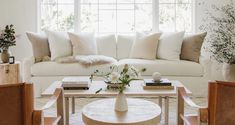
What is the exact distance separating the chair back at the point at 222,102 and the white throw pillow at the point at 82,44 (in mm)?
3204

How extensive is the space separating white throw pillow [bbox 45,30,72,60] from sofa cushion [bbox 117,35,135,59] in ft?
2.55

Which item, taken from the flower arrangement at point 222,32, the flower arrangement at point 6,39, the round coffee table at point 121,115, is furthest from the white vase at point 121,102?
the flower arrangement at point 222,32

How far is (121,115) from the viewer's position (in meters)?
2.71

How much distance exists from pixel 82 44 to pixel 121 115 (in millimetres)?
2676

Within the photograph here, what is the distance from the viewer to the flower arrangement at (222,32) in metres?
5.45

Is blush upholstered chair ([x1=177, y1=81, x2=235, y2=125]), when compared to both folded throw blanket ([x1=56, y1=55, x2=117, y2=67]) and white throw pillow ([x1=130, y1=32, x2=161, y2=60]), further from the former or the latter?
white throw pillow ([x1=130, y1=32, x2=161, y2=60])

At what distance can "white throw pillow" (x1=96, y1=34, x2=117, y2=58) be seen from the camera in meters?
5.48

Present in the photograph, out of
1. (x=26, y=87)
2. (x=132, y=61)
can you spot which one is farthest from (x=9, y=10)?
(x=26, y=87)

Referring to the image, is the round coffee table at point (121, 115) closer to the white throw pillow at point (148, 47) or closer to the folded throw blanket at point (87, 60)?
the folded throw blanket at point (87, 60)

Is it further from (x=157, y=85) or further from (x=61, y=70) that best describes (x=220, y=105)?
(x=61, y=70)

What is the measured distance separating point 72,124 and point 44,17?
283cm

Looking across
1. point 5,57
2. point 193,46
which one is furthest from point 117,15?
point 5,57

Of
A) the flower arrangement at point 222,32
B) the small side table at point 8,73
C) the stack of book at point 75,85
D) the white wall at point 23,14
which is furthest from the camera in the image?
the white wall at point 23,14

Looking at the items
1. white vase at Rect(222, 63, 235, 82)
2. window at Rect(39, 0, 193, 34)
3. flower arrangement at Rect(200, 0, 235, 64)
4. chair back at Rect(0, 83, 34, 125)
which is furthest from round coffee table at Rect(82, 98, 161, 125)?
window at Rect(39, 0, 193, 34)
